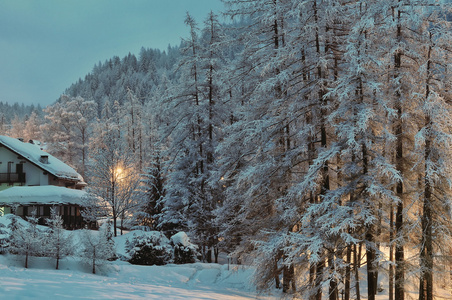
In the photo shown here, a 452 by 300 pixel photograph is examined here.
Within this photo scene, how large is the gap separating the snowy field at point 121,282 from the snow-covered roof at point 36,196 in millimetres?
13919

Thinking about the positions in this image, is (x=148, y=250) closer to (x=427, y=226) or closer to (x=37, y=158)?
(x=427, y=226)

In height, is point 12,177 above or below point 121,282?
above

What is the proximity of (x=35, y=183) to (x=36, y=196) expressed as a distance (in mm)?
6790

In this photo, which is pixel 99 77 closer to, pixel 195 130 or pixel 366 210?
pixel 195 130

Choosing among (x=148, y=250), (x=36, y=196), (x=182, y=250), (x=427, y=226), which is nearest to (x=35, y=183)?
(x=36, y=196)

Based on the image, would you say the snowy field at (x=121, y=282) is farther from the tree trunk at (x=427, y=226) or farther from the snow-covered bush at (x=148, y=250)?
the tree trunk at (x=427, y=226)

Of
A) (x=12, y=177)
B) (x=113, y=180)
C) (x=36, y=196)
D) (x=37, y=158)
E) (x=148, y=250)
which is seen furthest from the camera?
(x=37, y=158)

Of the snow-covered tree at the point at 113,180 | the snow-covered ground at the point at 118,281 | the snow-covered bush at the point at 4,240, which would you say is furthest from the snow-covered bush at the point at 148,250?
the snow-covered bush at the point at 4,240

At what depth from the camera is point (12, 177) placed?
38500mm

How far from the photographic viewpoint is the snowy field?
35.3 feet

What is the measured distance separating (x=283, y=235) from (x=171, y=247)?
1339 cm

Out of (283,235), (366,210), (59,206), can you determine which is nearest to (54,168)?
(59,206)

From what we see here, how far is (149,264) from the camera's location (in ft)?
75.1

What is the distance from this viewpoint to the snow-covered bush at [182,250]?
2391cm
